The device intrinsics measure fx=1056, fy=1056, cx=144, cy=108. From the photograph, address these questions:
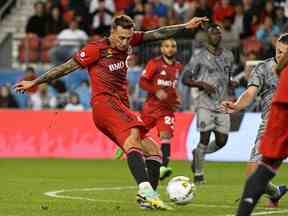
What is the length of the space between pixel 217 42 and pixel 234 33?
10.3 metres

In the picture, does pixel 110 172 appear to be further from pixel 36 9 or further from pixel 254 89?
pixel 36 9

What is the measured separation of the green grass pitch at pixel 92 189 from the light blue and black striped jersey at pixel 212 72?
4.52ft

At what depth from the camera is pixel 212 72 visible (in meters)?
17.5

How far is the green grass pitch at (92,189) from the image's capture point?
1231 centimetres

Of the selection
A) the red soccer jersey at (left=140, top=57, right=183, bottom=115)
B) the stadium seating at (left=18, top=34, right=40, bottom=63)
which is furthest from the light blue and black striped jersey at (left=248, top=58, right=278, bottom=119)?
the stadium seating at (left=18, top=34, right=40, bottom=63)

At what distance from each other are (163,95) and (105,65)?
5.84 metres

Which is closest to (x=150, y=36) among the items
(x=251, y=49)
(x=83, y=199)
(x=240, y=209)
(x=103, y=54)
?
(x=103, y=54)

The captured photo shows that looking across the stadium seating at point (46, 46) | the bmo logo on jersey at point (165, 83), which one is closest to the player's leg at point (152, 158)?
the bmo logo on jersey at point (165, 83)

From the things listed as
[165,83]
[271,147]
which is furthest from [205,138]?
[271,147]

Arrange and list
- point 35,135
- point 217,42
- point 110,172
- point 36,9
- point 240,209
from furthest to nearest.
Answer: point 36,9 < point 35,135 < point 110,172 < point 217,42 < point 240,209

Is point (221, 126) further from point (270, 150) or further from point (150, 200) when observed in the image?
point (270, 150)

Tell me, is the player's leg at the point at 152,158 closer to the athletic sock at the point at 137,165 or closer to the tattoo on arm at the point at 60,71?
the athletic sock at the point at 137,165

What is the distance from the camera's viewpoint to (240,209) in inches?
364

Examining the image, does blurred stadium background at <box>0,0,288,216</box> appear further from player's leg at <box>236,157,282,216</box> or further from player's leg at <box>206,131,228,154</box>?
player's leg at <box>236,157,282,216</box>
